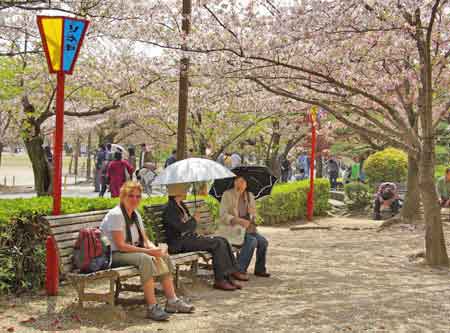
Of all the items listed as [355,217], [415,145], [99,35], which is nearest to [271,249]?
[415,145]

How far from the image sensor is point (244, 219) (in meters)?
7.88

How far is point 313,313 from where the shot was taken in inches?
228

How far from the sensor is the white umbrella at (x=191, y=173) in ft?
22.9

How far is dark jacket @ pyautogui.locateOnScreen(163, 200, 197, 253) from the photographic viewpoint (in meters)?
6.77

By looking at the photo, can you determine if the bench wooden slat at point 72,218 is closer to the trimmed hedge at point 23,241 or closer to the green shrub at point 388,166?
the trimmed hedge at point 23,241

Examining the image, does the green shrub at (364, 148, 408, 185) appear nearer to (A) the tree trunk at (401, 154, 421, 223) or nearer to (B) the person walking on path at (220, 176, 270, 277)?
(A) the tree trunk at (401, 154, 421, 223)

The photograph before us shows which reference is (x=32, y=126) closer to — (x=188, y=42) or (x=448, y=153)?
(x=188, y=42)

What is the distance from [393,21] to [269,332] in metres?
4.85

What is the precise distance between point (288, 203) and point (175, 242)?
359 inches

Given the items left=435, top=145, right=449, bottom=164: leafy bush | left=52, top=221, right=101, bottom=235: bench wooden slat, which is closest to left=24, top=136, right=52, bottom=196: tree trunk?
left=52, top=221, right=101, bottom=235: bench wooden slat

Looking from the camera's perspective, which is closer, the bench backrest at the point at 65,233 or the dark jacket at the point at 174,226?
the bench backrest at the point at 65,233

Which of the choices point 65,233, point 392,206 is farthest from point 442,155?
point 65,233

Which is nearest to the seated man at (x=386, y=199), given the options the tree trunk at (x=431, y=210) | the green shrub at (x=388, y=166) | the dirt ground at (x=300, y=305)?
the green shrub at (x=388, y=166)

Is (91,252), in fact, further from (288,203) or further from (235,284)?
(288,203)
